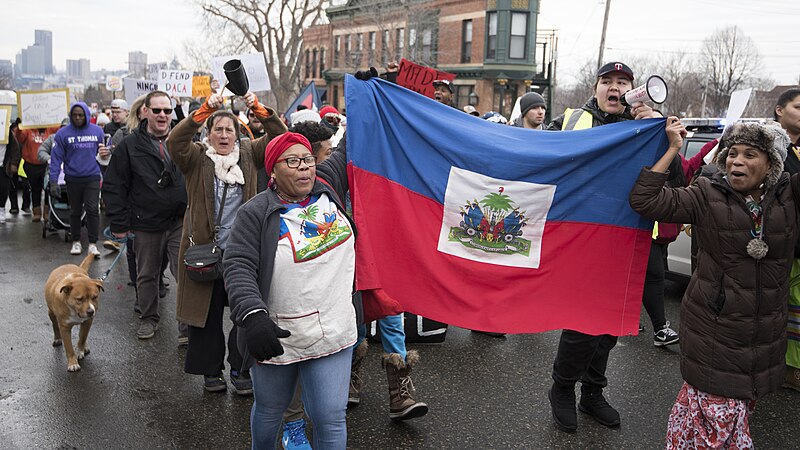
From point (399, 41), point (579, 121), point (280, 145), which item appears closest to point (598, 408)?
point (579, 121)

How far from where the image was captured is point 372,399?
4.80 meters

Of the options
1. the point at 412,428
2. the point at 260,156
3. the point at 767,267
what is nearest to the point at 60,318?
the point at 260,156

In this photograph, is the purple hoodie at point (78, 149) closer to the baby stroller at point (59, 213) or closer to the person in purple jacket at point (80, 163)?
the person in purple jacket at point (80, 163)

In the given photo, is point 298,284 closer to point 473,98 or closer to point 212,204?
point 212,204

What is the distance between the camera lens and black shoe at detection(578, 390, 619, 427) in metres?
4.44

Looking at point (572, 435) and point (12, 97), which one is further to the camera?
point (12, 97)

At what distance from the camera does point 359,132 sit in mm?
3963

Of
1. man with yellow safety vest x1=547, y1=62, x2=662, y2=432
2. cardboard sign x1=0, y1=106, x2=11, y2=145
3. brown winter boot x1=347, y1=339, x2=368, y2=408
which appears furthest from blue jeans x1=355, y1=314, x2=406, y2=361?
cardboard sign x1=0, y1=106, x2=11, y2=145

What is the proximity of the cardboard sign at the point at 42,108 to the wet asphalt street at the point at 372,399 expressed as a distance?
5.85 meters

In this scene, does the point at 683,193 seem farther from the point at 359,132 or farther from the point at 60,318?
the point at 60,318

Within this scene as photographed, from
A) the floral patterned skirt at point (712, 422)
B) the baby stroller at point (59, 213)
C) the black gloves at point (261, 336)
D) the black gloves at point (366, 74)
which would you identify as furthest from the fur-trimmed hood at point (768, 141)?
the baby stroller at point (59, 213)

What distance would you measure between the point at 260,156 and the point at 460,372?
91.6 inches

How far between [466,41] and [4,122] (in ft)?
97.5

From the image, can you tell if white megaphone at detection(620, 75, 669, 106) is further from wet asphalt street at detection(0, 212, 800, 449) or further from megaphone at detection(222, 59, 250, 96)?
megaphone at detection(222, 59, 250, 96)
